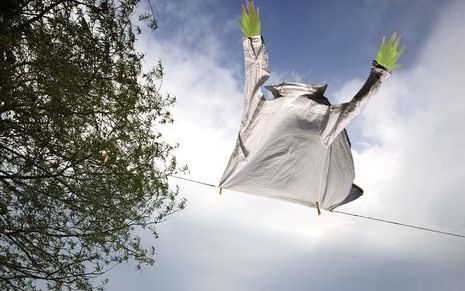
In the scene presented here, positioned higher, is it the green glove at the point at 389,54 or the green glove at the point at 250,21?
the green glove at the point at 250,21

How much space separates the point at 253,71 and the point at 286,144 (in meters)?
1.18

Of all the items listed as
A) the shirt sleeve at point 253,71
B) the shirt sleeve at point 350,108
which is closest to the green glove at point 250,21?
the shirt sleeve at point 253,71

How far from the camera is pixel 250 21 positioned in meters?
5.01

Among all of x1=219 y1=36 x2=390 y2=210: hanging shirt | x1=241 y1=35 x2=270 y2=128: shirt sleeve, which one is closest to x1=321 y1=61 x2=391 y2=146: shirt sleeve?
x1=219 y1=36 x2=390 y2=210: hanging shirt

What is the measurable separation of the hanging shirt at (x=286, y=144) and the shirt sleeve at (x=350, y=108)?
0.05 feet

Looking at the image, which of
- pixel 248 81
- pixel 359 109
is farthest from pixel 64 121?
pixel 359 109

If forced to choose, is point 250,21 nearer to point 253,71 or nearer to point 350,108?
point 253,71

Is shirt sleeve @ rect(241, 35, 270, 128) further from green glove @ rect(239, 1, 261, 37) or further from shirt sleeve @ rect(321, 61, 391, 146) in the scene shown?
shirt sleeve @ rect(321, 61, 391, 146)

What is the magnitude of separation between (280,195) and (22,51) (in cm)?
639

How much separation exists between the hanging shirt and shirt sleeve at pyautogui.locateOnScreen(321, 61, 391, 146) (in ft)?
0.05

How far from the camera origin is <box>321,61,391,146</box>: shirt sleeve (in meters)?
4.77

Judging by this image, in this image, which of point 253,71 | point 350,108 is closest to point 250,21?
point 253,71

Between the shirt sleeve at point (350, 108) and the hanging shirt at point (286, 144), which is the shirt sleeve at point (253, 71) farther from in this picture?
the shirt sleeve at point (350, 108)

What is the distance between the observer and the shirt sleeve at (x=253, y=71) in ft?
17.2
